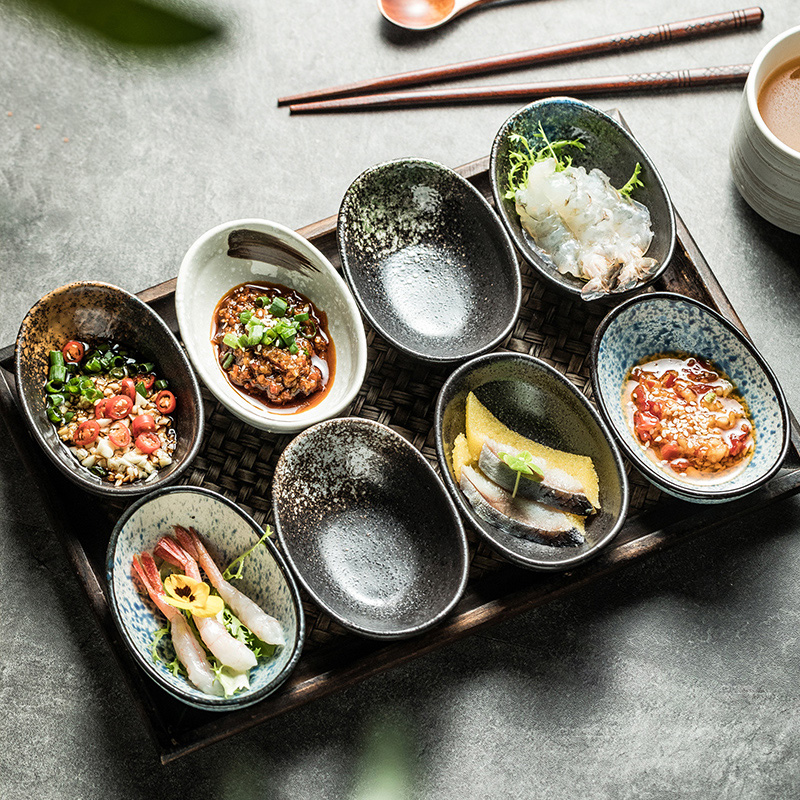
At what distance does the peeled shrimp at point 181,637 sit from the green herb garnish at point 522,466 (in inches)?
44.2

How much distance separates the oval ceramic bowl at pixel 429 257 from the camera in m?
2.91

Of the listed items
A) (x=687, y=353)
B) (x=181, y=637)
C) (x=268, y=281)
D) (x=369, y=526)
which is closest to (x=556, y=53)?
(x=687, y=353)

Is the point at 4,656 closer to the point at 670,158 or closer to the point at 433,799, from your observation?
the point at 433,799

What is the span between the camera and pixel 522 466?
2.69 meters

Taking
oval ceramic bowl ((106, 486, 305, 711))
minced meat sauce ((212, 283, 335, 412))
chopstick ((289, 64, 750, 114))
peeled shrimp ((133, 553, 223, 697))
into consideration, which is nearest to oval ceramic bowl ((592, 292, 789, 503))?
minced meat sauce ((212, 283, 335, 412))

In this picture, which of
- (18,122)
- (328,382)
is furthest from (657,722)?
(18,122)

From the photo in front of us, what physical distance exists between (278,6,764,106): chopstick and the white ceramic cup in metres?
0.60

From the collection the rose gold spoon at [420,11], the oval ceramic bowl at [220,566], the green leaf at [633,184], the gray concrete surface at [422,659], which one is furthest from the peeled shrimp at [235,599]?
the rose gold spoon at [420,11]

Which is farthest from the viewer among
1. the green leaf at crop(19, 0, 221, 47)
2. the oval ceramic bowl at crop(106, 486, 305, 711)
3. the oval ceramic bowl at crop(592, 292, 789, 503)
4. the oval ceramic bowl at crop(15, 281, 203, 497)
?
the green leaf at crop(19, 0, 221, 47)

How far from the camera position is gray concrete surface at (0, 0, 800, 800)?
2859mm

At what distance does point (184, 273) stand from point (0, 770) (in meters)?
1.79

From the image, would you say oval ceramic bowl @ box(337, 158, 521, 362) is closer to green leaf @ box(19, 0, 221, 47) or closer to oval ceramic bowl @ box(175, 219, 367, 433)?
oval ceramic bowl @ box(175, 219, 367, 433)

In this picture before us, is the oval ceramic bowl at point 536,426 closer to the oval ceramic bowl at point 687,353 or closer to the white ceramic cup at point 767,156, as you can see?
the oval ceramic bowl at point 687,353

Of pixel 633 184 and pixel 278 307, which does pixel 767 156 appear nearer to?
pixel 633 184
